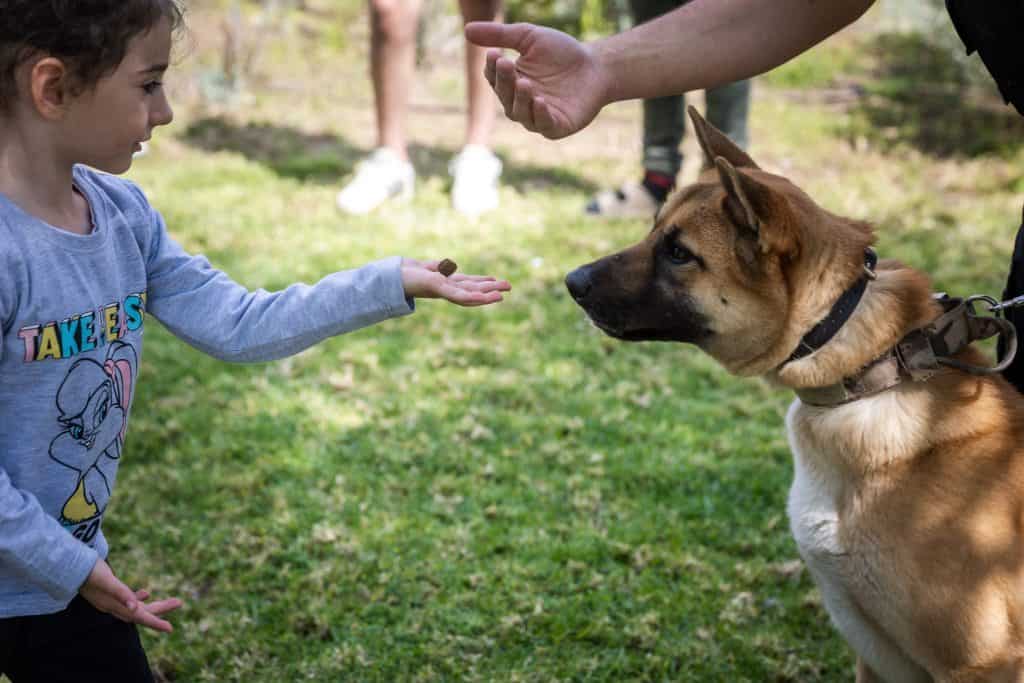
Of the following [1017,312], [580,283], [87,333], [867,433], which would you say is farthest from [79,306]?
[1017,312]

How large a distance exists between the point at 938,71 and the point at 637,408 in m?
6.52

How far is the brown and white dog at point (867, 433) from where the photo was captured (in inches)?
90.0

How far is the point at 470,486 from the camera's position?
3814 millimetres

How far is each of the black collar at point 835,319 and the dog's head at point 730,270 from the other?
0.02 meters

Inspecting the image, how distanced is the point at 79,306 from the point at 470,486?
6.60 ft

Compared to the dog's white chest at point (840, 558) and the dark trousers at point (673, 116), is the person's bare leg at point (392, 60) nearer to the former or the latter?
the dark trousers at point (673, 116)

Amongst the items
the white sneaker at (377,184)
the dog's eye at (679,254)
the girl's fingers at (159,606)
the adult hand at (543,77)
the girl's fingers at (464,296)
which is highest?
the adult hand at (543,77)

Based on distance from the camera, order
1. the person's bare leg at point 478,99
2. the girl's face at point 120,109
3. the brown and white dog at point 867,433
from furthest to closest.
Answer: the person's bare leg at point 478,99 → the brown and white dog at point 867,433 → the girl's face at point 120,109

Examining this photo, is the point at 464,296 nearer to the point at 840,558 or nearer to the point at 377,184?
the point at 840,558

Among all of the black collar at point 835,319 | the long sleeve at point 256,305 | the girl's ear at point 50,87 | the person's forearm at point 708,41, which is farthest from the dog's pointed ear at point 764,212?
the girl's ear at point 50,87

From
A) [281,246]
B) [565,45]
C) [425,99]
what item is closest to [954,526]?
[565,45]

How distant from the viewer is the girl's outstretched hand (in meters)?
2.15

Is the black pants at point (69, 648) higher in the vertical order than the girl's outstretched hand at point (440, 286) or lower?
lower

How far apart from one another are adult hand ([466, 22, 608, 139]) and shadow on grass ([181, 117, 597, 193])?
4.73m
